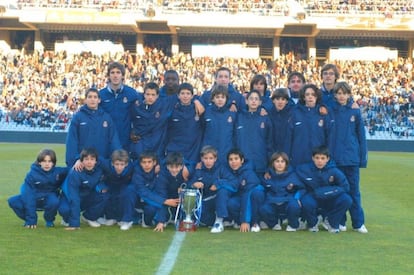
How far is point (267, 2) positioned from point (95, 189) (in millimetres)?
37336

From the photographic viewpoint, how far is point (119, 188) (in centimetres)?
855

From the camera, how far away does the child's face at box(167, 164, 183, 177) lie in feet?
27.2

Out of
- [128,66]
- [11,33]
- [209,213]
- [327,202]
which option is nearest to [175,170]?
[209,213]

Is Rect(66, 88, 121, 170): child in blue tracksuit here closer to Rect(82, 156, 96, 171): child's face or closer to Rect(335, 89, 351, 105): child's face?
Rect(82, 156, 96, 171): child's face

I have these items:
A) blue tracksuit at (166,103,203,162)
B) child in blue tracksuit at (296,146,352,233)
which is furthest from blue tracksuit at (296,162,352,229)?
blue tracksuit at (166,103,203,162)

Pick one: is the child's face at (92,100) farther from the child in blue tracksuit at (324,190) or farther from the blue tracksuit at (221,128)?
the child in blue tracksuit at (324,190)

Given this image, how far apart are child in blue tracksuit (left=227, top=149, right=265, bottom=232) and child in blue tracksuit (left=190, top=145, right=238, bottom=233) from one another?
77mm

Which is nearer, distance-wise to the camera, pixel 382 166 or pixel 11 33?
pixel 382 166

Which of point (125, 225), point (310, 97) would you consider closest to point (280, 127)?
point (310, 97)

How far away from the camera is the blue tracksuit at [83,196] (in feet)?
26.7

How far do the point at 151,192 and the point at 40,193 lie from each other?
1268mm

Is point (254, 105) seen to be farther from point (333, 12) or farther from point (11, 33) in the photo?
point (11, 33)

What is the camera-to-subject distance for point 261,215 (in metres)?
8.34

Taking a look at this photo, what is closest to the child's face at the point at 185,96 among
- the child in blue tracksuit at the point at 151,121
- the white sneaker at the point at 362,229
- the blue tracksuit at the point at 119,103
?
the child in blue tracksuit at the point at 151,121
